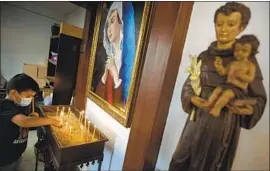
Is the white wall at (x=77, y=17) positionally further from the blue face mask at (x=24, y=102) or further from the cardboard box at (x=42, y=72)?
the blue face mask at (x=24, y=102)

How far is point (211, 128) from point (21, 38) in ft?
13.5

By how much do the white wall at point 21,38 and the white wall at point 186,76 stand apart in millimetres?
3409

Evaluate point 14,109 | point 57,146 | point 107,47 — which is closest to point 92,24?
point 107,47

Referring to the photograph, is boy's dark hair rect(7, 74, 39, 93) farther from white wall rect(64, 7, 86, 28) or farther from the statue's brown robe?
white wall rect(64, 7, 86, 28)

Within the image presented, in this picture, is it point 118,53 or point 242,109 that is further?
point 118,53

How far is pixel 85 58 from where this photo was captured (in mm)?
1938

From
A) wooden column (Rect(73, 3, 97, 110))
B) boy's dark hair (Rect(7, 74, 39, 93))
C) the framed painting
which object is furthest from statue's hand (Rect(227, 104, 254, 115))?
wooden column (Rect(73, 3, 97, 110))

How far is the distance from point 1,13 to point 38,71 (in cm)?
157

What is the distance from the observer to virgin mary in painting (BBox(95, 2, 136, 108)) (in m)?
1.23

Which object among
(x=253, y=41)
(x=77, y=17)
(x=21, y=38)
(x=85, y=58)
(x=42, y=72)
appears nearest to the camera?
(x=253, y=41)

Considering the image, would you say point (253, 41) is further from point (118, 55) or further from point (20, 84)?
point (20, 84)

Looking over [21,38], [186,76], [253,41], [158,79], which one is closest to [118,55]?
[158,79]

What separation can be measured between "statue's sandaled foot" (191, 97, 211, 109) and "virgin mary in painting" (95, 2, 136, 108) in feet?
1.91

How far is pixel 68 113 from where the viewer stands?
1.73 meters
